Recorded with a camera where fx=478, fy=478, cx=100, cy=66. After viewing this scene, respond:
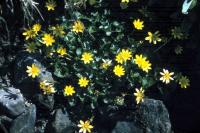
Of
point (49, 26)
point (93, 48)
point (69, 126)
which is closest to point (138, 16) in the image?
point (93, 48)

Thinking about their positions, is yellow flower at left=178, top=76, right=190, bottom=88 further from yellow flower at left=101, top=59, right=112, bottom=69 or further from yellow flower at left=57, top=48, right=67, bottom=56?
yellow flower at left=57, top=48, right=67, bottom=56

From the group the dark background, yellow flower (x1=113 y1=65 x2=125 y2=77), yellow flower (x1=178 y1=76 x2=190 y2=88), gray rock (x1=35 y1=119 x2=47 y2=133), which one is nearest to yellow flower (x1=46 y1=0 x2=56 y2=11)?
the dark background

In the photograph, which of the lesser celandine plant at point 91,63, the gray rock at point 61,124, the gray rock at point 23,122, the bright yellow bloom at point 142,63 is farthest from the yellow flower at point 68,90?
the bright yellow bloom at point 142,63

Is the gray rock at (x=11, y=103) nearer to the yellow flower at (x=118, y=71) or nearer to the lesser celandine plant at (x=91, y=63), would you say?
the lesser celandine plant at (x=91, y=63)

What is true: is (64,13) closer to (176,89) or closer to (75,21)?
(75,21)

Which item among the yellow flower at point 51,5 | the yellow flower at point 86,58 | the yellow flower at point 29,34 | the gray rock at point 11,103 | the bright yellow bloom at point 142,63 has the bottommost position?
the gray rock at point 11,103

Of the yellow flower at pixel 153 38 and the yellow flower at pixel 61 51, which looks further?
the yellow flower at pixel 153 38
